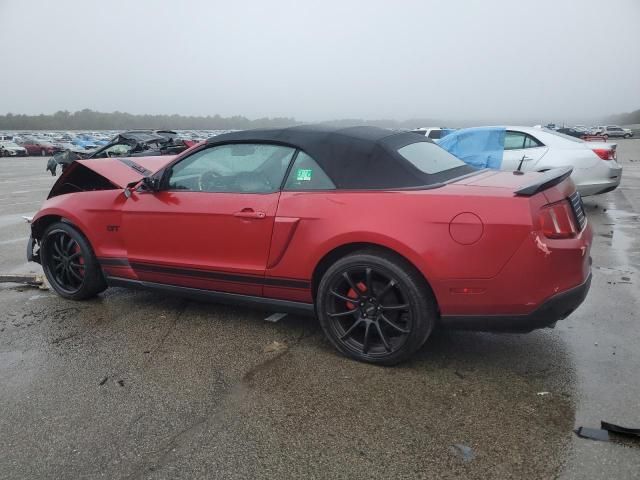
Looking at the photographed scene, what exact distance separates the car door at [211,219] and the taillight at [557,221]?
1647mm

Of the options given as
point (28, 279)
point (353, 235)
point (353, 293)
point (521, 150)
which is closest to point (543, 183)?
point (353, 235)

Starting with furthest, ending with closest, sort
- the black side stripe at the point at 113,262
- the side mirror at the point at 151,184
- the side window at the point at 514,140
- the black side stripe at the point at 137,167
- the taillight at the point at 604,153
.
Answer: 1. the side window at the point at 514,140
2. the taillight at the point at 604,153
3. the black side stripe at the point at 137,167
4. the black side stripe at the point at 113,262
5. the side mirror at the point at 151,184

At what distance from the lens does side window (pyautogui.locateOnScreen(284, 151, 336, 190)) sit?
3.39m

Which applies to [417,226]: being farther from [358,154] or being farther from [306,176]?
[306,176]

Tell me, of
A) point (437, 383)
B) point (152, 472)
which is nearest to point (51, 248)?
point (152, 472)

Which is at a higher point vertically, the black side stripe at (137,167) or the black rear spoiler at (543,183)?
the black rear spoiler at (543,183)

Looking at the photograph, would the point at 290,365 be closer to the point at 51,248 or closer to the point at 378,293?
the point at 378,293

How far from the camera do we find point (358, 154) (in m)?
3.37

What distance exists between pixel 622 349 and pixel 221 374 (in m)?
2.57

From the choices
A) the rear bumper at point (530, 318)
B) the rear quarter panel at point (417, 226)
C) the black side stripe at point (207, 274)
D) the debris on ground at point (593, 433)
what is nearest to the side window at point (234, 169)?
the rear quarter panel at point (417, 226)

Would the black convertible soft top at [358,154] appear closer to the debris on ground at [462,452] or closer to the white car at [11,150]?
the debris on ground at [462,452]

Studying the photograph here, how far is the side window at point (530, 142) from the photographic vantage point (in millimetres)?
8664

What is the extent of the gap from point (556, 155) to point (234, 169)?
6466 millimetres

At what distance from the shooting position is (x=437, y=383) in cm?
300
